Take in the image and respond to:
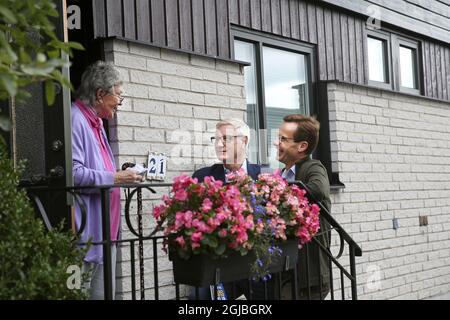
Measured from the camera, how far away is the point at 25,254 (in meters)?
2.85

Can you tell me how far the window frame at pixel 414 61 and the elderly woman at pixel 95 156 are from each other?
14.7 feet

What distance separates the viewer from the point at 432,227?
798cm

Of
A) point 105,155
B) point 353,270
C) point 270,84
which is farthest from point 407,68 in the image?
point 105,155

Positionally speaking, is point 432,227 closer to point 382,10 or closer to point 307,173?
point 382,10

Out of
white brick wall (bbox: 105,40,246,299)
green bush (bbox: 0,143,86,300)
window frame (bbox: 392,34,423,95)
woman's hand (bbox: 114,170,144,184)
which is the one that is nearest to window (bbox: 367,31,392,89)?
window frame (bbox: 392,34,423,95)

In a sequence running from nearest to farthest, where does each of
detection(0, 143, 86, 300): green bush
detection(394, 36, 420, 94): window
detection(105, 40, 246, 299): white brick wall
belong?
detection(0, 143, 86, 300): green bush → detection(105, 40, 246, 299): white brick wall → detection(394, 36, 420, 94): window

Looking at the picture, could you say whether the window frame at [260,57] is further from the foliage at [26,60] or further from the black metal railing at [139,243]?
the foliage at [26,60]

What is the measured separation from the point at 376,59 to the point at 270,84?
73.1 inches

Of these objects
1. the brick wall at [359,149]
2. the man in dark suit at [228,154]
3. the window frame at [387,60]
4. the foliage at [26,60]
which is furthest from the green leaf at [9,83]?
the window frame at [387,60]

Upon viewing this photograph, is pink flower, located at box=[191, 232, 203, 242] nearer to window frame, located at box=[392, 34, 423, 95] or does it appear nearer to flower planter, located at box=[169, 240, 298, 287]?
flower planter, located at box=[169, 240, 298, 287]

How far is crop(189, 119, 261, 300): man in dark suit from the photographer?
15.3ft

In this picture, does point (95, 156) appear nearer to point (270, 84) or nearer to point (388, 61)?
point (270, 84)

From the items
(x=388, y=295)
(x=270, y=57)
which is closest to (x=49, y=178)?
(x=270, y=57)
